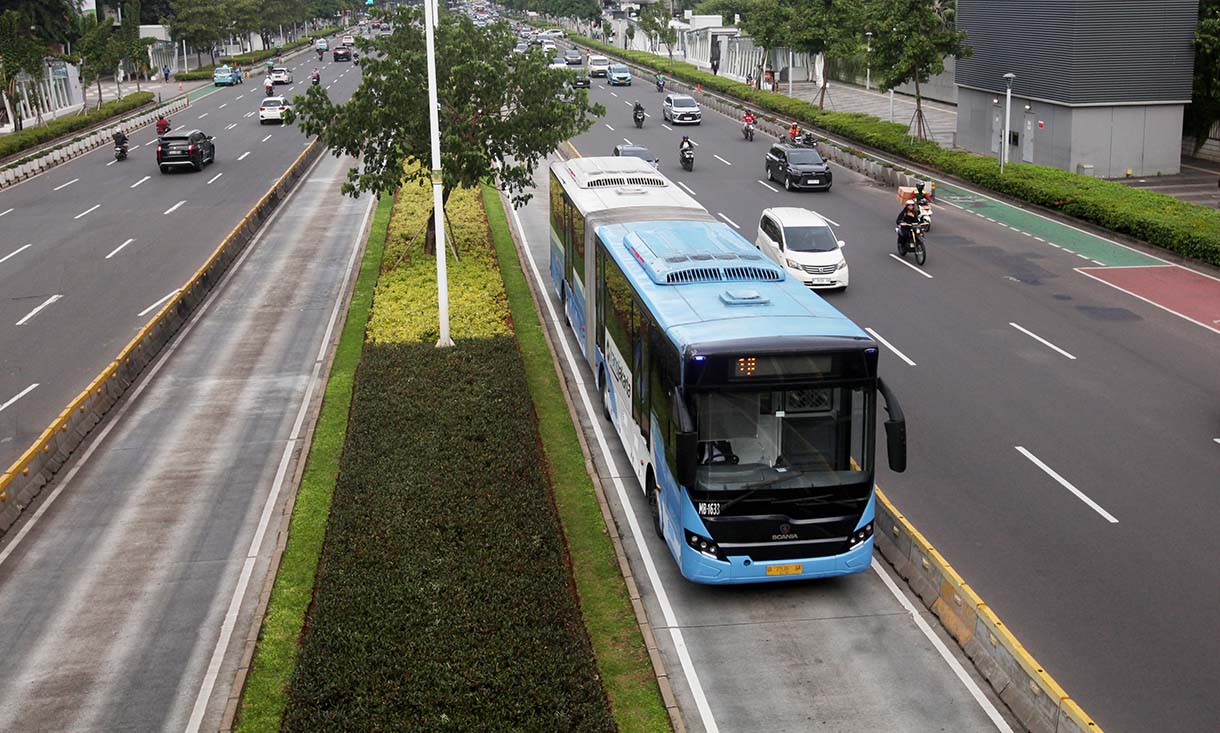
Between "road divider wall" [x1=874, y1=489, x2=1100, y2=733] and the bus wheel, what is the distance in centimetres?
289

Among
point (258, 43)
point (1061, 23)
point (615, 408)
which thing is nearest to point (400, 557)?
point (615, 408)

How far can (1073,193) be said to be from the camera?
38.3 metres

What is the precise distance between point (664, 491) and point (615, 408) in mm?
4257

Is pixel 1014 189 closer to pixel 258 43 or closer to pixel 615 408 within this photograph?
pixel 615 408

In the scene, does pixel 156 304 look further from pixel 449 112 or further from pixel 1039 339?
pixel 1039 339

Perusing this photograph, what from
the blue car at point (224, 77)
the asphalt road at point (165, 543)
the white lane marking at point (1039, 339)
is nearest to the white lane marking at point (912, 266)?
the white lane marking at point (1039, 339)

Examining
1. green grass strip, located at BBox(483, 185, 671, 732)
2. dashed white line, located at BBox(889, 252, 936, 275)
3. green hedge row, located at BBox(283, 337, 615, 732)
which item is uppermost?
dashed white line, located at BBox(889, 252, 936, 275)

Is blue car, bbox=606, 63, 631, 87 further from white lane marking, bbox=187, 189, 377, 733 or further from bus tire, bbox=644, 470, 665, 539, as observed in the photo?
bus tire, bbox=644, 470, 665, 539

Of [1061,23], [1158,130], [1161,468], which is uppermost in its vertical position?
[1061,23]

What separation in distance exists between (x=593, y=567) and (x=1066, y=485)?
7383 mm

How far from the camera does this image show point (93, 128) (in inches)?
2699

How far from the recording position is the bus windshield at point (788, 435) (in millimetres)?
13484

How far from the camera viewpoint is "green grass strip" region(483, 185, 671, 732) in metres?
12.2

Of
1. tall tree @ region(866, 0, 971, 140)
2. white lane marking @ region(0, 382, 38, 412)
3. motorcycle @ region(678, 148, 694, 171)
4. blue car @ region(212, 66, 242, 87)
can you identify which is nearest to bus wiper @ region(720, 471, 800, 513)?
white lane marking @ region(0, 382, 38, 412)
